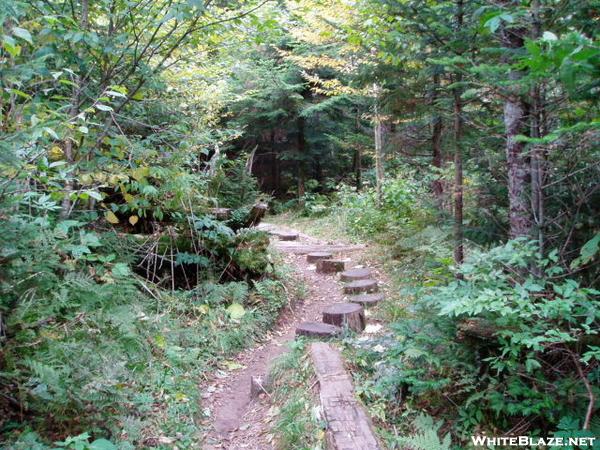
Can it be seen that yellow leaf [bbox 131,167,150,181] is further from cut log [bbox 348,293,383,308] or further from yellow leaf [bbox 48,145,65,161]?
cut log [bbox 348,293,383,308]

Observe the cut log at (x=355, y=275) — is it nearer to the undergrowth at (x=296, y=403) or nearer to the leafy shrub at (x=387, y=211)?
the leafy shrub at (x=387, y=211)

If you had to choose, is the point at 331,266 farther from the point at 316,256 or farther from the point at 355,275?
the point at 355,275

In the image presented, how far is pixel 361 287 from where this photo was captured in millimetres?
6641

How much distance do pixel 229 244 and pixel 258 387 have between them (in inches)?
102

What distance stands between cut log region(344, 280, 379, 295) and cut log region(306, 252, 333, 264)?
5.86ft

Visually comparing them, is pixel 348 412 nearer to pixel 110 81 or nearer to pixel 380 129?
pixel 110 81

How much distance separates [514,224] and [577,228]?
0.45 metres

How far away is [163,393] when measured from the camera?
390 centimetres

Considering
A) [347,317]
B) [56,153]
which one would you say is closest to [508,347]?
[347,317]

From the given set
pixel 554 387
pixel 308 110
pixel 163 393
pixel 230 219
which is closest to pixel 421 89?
pixel 230 219

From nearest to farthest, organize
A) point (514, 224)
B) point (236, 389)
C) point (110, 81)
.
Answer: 1. point (514, 224)
2. point (110, 81)
3. point (236, 389)

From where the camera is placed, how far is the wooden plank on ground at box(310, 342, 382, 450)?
3.00 m

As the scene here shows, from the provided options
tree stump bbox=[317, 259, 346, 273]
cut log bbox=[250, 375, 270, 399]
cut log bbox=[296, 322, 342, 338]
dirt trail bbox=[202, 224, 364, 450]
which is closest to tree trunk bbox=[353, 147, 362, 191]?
tree stump bbox=[317, 259, 346, 273]

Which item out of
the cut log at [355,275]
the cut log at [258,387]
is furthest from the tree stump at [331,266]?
the cut log at [258,387]
